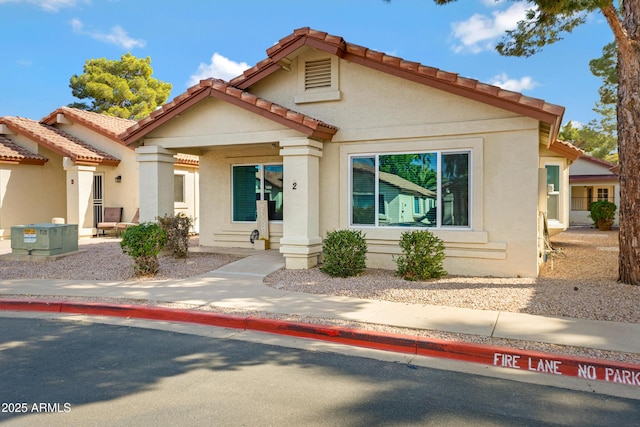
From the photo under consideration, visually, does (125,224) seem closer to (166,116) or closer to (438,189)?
(166,116)

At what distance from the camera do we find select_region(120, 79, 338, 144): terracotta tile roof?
32.5 ft

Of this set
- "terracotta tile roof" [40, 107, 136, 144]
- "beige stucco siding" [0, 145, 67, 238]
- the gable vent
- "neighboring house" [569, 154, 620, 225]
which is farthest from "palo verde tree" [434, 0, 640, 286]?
"neighboring house" [569, 154, 620, 225]

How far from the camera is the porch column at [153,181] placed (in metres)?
11.6

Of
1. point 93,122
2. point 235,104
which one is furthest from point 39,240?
point 93,122

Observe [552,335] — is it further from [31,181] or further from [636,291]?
[31,181]

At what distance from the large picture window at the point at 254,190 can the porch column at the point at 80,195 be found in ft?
25.6

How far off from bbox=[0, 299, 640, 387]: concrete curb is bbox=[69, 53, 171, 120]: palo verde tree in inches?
1094

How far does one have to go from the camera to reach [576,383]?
4.68 metres

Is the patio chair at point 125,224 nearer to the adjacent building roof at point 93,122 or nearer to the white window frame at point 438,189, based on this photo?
the adjacent building roof at point 93,122

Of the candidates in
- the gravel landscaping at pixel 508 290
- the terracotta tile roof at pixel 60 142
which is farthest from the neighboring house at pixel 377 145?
the terracotta tile roof at pixel 60 142

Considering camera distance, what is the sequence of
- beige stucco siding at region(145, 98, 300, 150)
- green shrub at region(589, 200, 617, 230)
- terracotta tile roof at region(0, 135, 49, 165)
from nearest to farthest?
beige stucco siding at region(145, 98, 300, 150), terracotta tile roof at region(0, 135, 49, 165), green shrub at region(589, 200, 617, 230)

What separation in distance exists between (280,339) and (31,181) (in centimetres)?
1693

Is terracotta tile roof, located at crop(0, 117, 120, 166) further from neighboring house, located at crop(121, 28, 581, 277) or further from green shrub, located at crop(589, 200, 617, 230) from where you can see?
green shrub, located at crop(589, 200, 617, 230)

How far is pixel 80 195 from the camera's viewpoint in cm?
1764
